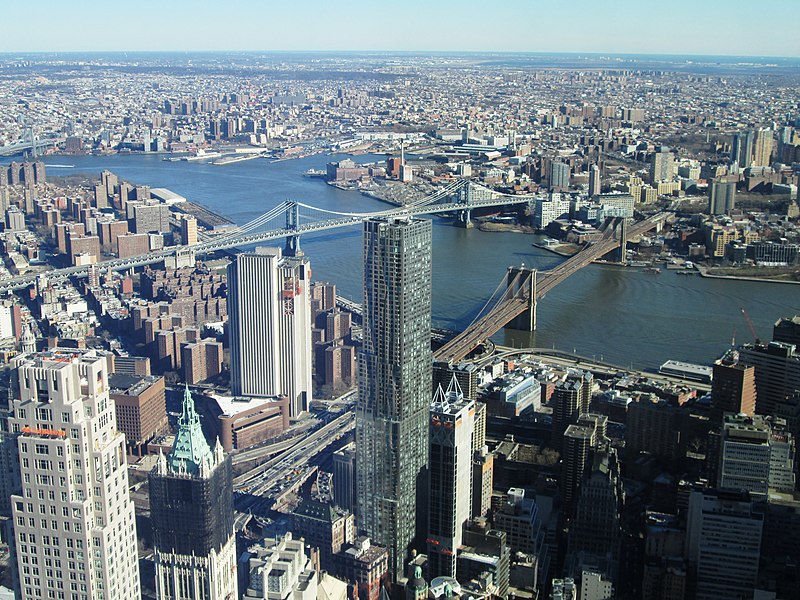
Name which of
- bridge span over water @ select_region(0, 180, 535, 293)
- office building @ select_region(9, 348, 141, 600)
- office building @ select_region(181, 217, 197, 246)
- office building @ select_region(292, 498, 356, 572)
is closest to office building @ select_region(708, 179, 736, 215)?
bridge span over water @ select_region(0, 180, 535, 293)

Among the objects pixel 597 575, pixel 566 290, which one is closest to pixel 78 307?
pixel 566 290

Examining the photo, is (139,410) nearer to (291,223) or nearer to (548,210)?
(291,223)

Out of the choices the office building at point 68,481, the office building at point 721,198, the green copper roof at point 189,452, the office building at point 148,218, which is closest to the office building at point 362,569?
the green copper roof at point 189,452

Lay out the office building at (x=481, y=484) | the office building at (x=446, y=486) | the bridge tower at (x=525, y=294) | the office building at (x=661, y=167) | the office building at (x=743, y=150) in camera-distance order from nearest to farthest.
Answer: the office building at (x=446, y=486) < the office building at (x=481, y=484) < the bridge tower at (x=525, y=294) < the office building at (x=661, y=167) < the office building at (x=743, y=150)

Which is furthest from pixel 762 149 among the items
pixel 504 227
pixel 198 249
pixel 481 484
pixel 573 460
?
pixel 481 484

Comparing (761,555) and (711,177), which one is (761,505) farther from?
(711,177)

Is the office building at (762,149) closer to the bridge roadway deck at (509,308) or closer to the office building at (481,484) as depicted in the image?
the bridge roadway deck at (509,308)
